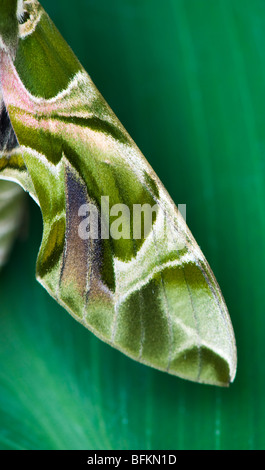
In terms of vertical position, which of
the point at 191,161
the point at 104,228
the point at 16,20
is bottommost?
the point at 104,228

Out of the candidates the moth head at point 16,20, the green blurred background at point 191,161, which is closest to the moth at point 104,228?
the moth head at point 16,20

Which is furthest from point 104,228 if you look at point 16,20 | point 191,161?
point 16,20

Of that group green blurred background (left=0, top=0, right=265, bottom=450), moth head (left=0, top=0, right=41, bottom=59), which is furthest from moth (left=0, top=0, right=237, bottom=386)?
green blurred background (left=0, top=0, right=265, bottom=450)

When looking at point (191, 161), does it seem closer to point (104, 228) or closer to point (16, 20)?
point (104, 228)

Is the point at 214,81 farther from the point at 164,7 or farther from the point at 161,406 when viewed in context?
the point at 161,406

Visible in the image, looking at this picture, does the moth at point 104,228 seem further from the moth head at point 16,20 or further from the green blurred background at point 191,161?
the green blurred background at point 191,161

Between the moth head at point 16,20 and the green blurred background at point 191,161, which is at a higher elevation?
the moth head at point 16,20

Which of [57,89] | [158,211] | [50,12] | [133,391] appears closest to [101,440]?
[133,391]

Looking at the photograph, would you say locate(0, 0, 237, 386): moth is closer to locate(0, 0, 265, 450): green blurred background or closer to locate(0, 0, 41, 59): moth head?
locate(0, 0, 41, 59): moth head
